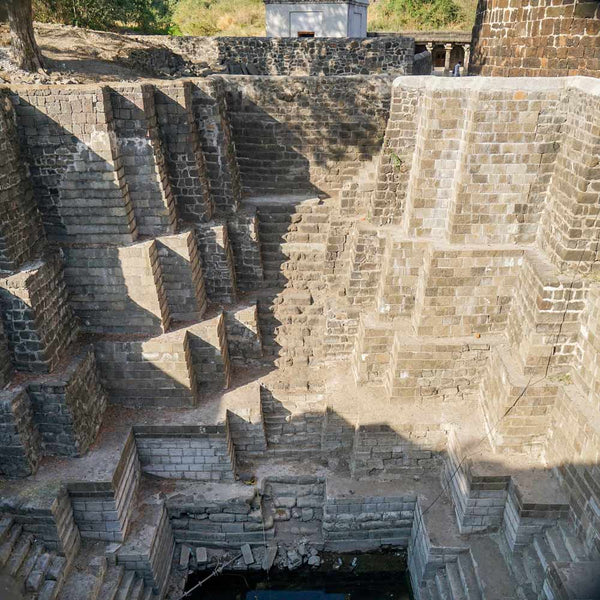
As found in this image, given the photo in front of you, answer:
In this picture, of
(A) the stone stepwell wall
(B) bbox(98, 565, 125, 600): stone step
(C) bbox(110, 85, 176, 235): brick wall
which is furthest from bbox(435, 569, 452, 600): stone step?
(A) the stone stepwell wall

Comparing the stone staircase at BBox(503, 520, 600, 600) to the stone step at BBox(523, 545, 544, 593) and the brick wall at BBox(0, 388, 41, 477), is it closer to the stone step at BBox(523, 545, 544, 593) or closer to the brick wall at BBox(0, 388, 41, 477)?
the stone step at BBox(523, 545, 544, 593)

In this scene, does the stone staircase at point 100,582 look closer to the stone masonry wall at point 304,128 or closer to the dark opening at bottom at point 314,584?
the dark opening at bottom at point 314,584

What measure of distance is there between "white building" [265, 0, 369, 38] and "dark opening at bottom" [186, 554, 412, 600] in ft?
56.2

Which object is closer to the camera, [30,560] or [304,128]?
[30,560]

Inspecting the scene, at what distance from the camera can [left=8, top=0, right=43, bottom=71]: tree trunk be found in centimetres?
958

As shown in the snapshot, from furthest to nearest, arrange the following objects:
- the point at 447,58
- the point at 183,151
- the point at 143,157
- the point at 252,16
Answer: the point at 252,16
the point at 447,58
the point at 183,151
the point at 143,157

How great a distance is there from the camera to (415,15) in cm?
2552

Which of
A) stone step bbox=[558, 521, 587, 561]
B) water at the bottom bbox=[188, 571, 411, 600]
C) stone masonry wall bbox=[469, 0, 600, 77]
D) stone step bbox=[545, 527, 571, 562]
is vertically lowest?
water at the bottom bbox=[188, 571, 411, 600]

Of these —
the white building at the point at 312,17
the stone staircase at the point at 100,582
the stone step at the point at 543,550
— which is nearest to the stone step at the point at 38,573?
the stone staircase at the point at 100,582

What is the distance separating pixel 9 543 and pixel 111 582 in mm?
1469

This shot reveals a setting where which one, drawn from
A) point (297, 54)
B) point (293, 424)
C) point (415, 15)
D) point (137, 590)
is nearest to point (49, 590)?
point (137, 590)

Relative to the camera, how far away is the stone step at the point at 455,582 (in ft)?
23.0

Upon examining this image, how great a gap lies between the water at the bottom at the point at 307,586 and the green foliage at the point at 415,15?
2511cm

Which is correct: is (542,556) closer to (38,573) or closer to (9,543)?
(38,573)
